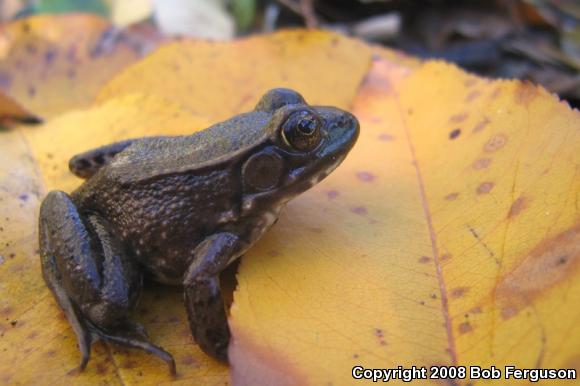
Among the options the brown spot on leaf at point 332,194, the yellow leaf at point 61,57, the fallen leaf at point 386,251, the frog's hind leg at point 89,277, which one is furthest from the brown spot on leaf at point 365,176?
the yellow leaf at point 61,57

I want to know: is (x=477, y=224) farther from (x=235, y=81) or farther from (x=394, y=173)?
(x=235, y=81)

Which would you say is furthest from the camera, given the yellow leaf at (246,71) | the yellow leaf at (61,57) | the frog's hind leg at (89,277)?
the yellow leaf at (61,57)

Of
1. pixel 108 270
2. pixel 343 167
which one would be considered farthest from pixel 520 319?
pixel 108 270

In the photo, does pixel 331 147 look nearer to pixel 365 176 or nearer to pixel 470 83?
pixel 365 176

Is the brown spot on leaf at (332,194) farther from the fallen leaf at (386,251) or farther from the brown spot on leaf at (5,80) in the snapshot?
the brown spot on leaf at (5,80)

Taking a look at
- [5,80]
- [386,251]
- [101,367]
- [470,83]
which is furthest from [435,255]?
[5,80]

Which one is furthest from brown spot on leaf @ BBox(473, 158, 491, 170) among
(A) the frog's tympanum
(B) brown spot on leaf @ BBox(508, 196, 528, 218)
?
(A) the frog's tympanum
